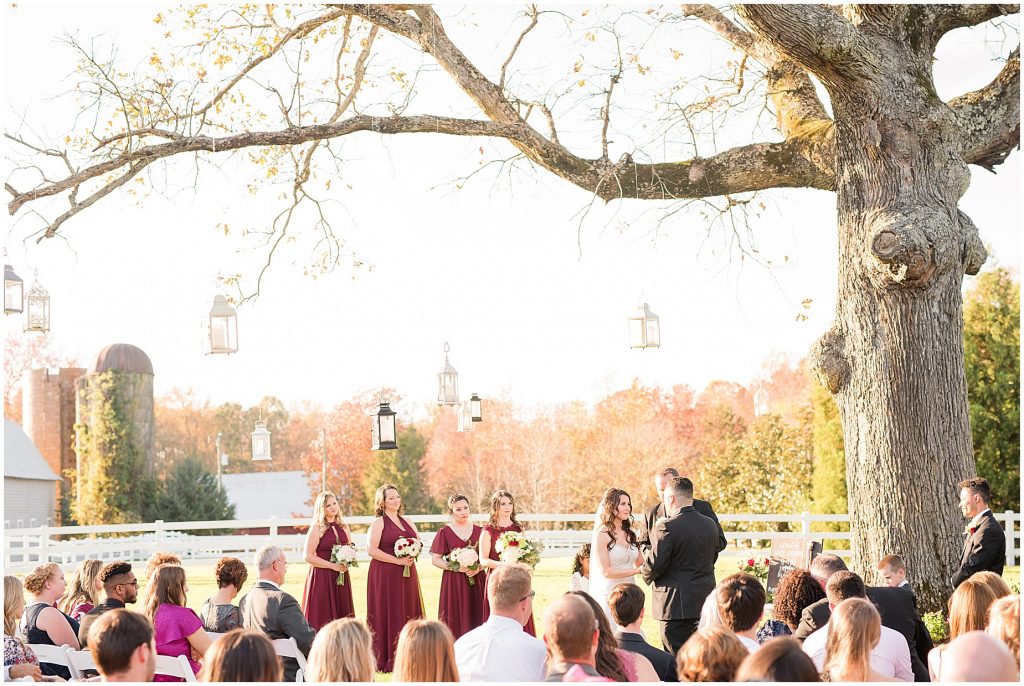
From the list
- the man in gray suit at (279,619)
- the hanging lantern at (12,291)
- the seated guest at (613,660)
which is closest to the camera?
the seated guest at (613,660)

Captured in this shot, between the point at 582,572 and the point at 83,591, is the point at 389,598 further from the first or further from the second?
the point at 83,591

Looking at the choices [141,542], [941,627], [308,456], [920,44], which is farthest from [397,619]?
[308,456]

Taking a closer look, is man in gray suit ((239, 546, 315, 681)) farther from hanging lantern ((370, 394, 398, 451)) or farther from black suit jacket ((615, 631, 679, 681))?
hanging lantern ((370, 394, 398, 451))

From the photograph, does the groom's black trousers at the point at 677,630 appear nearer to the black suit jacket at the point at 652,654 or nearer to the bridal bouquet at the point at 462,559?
the bridal bouquet at the point at 462,559

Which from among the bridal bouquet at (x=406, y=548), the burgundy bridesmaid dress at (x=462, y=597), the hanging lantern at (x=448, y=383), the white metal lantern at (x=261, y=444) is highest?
the hanging lantern at (x=448, y=383)

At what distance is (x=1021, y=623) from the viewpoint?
415 cm

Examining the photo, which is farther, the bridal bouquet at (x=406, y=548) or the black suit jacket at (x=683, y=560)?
the bridal bouquet at (x=406, y=548)

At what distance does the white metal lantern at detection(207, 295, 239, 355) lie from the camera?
8133 millimetres

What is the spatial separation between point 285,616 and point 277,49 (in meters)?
6.38

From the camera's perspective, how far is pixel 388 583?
361 inches

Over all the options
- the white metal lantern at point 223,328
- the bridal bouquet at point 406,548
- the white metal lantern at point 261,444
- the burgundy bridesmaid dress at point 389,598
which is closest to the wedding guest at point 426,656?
the white metal lantern at point 223,328

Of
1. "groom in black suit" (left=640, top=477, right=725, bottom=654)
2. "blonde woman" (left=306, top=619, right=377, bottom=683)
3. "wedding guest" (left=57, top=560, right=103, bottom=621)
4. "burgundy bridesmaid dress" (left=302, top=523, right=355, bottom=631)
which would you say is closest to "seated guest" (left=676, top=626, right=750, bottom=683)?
"blonde woman" (left=306, top=619, right=377, bottom=683)

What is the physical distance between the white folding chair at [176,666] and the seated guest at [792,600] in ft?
9.58

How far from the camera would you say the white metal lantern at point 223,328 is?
813 centimetres
